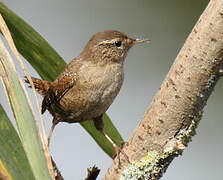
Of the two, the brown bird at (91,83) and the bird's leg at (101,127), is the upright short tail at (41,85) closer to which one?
the brown bird at (91,83)

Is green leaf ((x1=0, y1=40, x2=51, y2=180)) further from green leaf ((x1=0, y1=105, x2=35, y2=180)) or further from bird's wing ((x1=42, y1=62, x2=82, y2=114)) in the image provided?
bird's wing ((x1=42, y1=62, x2=82, y2=114))

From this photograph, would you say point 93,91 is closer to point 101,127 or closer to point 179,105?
point 101,127

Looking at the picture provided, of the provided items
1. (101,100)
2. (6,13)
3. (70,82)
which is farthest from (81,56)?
(6,13)

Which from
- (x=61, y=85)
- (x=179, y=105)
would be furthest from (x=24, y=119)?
(x=61, y=85)

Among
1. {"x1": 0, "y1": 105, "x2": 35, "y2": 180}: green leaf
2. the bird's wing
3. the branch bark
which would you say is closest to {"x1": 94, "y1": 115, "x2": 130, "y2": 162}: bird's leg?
the bird's wing

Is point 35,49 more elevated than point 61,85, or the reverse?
point 35,49
